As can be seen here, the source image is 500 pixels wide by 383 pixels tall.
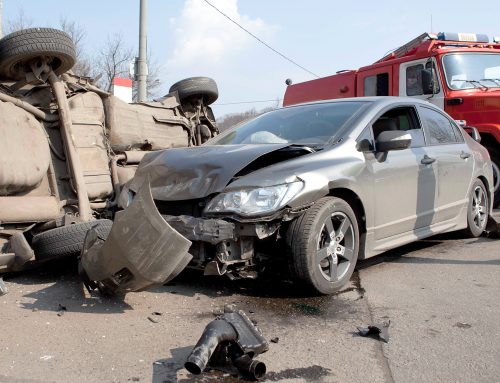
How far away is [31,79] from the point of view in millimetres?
5703

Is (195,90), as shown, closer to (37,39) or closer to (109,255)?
(37,39)

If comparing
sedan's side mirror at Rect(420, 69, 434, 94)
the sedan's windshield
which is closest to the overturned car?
sedan's side mirror at Rect(420, 69, 434, 94)

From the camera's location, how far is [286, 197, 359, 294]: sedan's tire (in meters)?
4.03

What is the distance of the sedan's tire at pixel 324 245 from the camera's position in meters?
4.03

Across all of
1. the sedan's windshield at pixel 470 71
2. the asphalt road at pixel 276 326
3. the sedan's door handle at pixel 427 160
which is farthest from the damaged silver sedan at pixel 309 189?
the sedan's windshield at pixel 470 71

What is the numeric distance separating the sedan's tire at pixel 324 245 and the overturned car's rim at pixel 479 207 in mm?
2644

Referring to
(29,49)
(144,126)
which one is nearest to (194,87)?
(144,126)

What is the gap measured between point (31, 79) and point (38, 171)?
114 centimetres

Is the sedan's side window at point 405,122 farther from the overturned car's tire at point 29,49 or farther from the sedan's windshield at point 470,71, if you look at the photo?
the sedan's windshield at point 470,71

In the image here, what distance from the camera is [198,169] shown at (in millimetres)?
4270

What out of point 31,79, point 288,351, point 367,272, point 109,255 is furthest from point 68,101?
point 288,351

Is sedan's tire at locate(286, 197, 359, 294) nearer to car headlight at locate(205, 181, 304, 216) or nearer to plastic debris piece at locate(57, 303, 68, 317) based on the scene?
car headlight at locate(205, 181, 304, 216)

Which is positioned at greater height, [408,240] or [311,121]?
[311,121]

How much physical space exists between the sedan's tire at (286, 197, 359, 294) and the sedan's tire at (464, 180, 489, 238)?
2.48m
